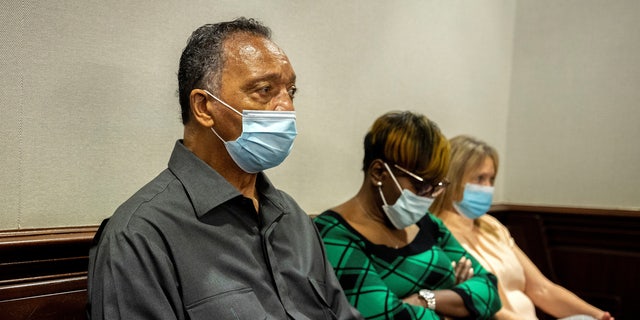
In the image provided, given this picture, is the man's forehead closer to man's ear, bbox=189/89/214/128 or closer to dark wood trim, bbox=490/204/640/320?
man's ear, bbox=189/89/214/128

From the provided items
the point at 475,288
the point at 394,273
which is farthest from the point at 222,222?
the point at 475,288

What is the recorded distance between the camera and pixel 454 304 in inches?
84.1

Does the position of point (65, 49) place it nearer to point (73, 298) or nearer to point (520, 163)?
point (73, 298)

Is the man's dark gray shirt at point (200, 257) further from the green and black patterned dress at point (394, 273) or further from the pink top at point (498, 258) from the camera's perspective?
the pink top at point (498, 258)

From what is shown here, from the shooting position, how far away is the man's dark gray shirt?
4.17 ft

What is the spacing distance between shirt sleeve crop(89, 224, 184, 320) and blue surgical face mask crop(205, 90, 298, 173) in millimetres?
364

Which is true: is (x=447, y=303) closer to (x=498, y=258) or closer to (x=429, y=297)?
(x=429, y=297)

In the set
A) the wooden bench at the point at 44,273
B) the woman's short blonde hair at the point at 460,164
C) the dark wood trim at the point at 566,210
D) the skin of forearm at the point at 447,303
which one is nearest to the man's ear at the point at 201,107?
the wooden bench at the point at 44,273

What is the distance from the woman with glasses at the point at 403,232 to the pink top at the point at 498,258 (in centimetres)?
44

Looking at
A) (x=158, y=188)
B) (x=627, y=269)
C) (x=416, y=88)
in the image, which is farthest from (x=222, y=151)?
(x=627, y=269)

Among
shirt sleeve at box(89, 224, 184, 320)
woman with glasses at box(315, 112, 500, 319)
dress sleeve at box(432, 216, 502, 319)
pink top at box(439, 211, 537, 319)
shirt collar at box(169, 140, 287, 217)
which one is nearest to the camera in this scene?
shirt sleeve at box(89, 224, 184, 320)

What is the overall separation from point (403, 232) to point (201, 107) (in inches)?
41.4

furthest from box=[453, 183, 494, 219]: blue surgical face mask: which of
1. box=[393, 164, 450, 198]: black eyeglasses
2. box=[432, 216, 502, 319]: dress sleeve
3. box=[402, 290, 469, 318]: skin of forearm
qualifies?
box=[402, 290, 469, 318]: skin of forearm

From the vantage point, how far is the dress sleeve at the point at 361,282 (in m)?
1.94
